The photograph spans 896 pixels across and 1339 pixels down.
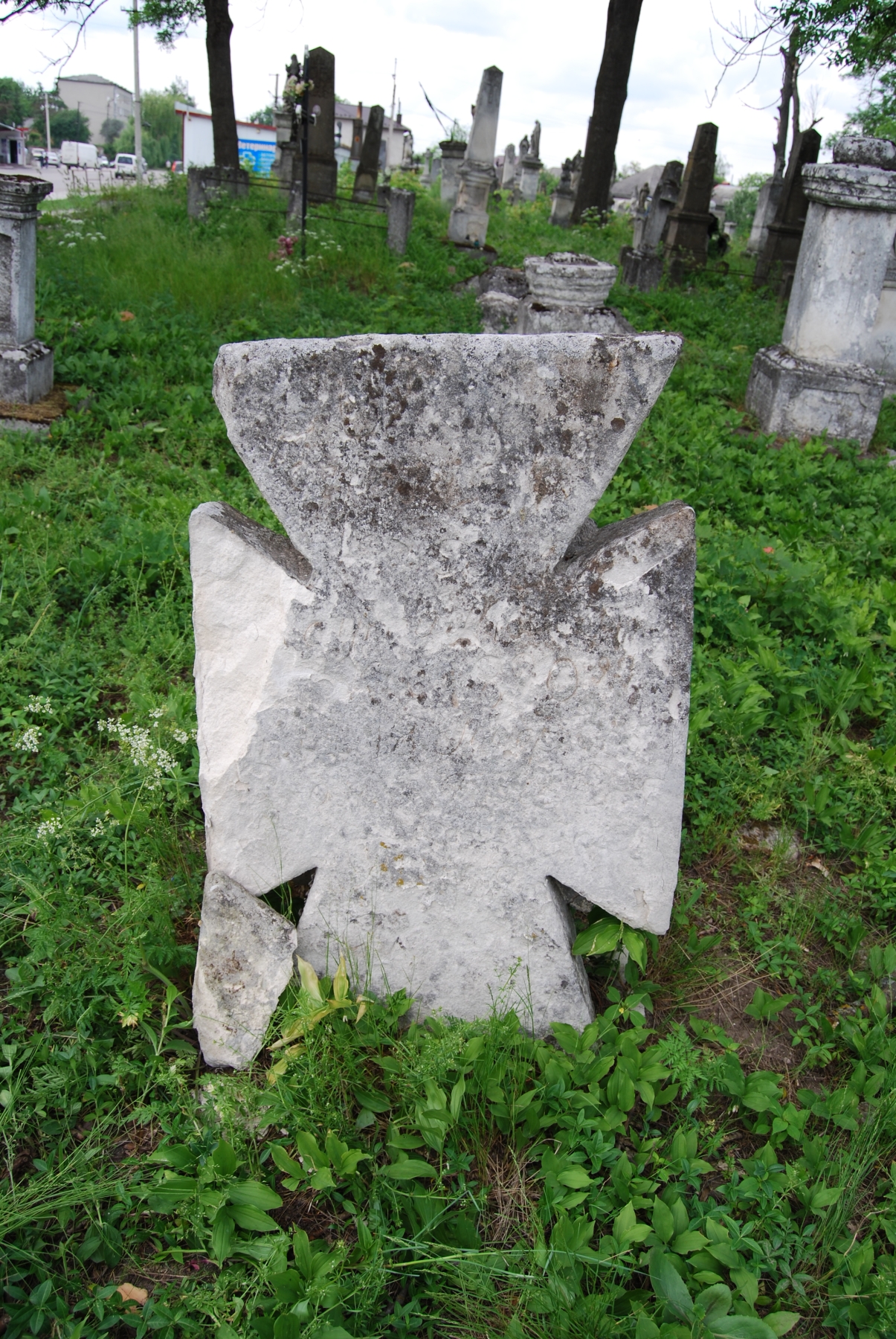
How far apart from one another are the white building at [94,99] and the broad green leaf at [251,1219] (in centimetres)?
9697

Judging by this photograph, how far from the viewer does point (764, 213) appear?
18.0m

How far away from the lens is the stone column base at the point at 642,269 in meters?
11.0

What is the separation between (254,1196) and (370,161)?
17.3 metres

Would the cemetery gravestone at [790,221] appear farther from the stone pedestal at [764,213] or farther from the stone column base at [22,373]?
the stone column base at [22,373]

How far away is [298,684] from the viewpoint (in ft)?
5.95

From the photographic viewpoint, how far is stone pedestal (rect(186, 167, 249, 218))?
11781 millimetres

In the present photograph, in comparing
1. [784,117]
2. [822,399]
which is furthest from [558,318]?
[784,117]

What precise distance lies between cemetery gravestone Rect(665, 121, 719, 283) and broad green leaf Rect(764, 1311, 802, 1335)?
41.0 feet

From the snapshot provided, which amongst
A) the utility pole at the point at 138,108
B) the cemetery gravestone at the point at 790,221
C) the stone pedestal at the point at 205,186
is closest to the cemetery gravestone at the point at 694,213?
the cemetery gravestone at the point at 790,221

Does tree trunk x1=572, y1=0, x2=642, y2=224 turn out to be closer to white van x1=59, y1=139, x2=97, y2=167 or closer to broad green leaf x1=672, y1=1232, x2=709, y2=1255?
broad green leaf x1=672, y1=1232, x2=709, y2=1255

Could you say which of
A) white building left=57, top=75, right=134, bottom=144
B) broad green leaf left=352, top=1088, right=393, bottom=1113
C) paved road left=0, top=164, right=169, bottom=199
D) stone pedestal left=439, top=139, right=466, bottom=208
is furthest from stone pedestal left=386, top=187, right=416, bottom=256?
white building left=57, top=75, right=134, bottom=144

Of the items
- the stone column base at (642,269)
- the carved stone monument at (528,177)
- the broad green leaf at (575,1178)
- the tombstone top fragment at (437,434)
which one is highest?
the carved stone monument at (528,177)

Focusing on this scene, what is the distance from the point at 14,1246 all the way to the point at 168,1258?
271 mm

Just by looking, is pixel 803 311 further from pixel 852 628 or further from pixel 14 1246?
pixel 14 1246
